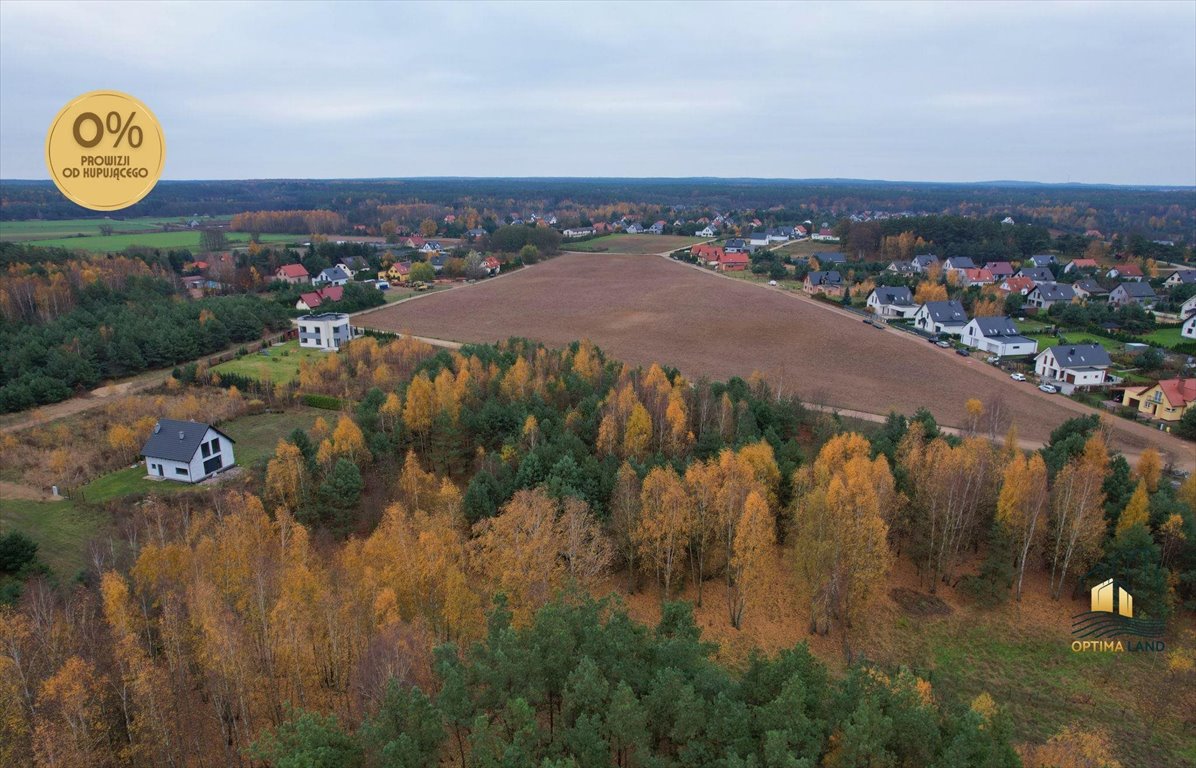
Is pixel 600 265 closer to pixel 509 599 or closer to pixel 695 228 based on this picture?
pixel 695 228

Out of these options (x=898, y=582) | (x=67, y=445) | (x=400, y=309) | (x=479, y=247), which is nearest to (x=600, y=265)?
(x=479, y=247)

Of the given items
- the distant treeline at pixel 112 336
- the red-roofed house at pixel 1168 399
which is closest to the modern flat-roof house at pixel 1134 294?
the red-roofed house at pixel 1168 399

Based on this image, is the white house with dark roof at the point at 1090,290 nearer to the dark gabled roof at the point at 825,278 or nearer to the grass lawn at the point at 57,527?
the dark gabled roof at the point at 825,278

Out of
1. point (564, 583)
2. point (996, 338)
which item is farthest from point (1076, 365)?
point (564, 583)

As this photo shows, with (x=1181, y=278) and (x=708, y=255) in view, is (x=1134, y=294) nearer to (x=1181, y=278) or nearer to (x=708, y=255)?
(x=1181, y=278)

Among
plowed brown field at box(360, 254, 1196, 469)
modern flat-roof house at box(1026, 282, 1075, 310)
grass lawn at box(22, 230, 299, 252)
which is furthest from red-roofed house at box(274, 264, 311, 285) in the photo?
modern flat-roof house at box(1026, 282, 1075, 310)

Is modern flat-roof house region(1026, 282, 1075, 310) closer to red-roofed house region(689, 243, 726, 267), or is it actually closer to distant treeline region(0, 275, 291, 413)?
red-roofed house region(689, 243, 726, 267)
